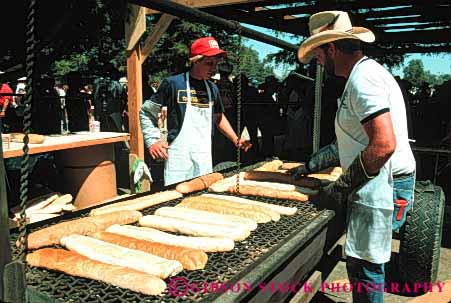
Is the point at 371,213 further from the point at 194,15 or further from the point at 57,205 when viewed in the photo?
the point at 57,205

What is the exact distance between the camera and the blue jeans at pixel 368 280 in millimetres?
2271

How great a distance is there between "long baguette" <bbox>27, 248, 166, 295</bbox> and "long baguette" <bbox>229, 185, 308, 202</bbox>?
1422 mm

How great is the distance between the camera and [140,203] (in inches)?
Result: 98.4

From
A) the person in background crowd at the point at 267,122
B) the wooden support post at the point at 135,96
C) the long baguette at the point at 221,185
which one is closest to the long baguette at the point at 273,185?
the long baguette at the point at 221,185

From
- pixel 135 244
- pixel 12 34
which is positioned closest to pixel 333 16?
pixel 135 244

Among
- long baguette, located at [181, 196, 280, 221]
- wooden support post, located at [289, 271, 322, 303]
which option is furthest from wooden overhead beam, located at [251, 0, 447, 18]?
wooden support post, located at [289, 271, 322, 303]

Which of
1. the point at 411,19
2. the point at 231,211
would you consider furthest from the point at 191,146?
the point at 411,19

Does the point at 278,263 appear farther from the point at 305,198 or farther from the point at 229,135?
the point at 229,135

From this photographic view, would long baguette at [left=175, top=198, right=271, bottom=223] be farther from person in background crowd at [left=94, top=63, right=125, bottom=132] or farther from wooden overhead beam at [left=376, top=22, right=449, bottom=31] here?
wooden overhead beam at [left=376, top=22, right=449, bottom=31]

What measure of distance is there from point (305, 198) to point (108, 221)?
1405 millimetres

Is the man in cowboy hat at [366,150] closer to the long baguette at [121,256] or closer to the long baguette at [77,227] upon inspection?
the long baguette at [121,256]

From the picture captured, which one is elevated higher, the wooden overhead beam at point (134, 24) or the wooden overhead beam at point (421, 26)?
the wooden overhead beam at point (421, 26)

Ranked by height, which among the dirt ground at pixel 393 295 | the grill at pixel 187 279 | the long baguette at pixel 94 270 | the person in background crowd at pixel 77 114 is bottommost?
the dirt ground at pixel 393 295

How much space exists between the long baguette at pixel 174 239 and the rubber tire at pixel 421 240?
2.14m
